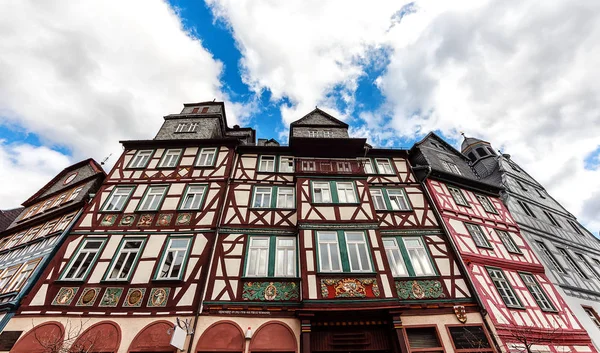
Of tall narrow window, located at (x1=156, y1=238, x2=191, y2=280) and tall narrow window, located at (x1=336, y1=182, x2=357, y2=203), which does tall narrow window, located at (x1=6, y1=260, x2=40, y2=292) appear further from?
tall narrow window, located at (x1=336, y1=182, x2=357, y2=203)

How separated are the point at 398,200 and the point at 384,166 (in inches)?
108

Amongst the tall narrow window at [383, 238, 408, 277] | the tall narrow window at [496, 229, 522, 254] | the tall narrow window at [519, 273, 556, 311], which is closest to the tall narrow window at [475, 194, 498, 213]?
the tall narrow window at [496, 229, 522, 254]

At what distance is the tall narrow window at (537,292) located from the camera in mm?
11680

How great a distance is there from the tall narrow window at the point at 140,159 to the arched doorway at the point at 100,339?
28.2 feet

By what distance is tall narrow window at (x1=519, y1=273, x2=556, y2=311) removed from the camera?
11.7 meters

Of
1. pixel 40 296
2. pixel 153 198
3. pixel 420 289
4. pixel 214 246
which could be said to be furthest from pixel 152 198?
pixel 420 289

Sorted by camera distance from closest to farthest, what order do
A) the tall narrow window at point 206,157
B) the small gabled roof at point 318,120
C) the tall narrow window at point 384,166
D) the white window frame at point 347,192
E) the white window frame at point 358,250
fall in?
the white window frame at point 358,250
the white window frame at point 347,192
the tall narrow window at point 206,157
the tall narrow window at point 384,166
the small gabled roof at point 318,120

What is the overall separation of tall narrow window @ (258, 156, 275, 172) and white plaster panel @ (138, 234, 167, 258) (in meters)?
6.17

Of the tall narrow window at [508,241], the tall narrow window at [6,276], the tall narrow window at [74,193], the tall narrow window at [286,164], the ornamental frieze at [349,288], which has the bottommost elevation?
the ornamental frieze at [349,288]

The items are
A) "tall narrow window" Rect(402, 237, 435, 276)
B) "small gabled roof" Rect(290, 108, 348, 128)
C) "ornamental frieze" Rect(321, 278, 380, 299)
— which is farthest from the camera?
"small gabled roof" Rect(290, 108, 348, 128)

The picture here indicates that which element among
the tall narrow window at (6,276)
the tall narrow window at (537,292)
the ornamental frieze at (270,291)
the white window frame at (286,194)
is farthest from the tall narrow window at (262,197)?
the tall narrow window at (537,292)

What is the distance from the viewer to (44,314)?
985cm

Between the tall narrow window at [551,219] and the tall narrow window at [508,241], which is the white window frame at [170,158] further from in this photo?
the tall narrow window at [551,219]

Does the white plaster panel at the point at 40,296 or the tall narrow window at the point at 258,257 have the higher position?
the tall narrow window at the point at 258,257
